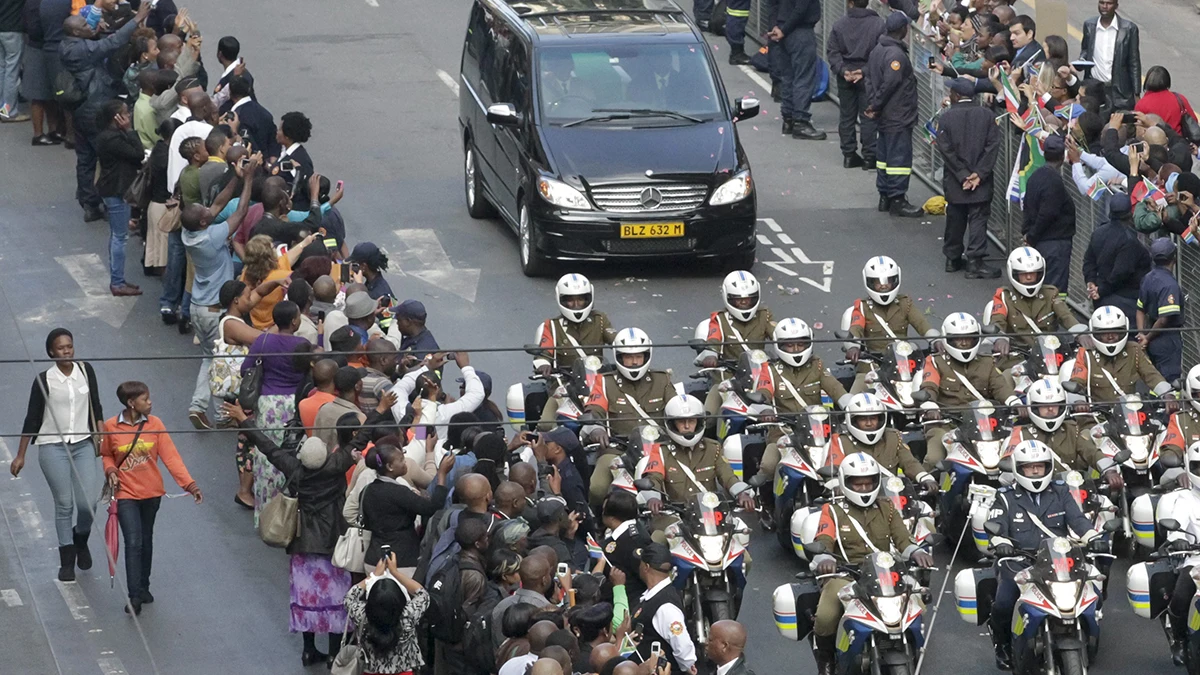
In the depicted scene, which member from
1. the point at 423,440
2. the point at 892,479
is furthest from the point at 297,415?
Answer: the point at 892,479

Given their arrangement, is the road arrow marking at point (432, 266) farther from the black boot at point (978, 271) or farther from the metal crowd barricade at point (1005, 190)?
the metal crowd barricade at point (1005, 190)

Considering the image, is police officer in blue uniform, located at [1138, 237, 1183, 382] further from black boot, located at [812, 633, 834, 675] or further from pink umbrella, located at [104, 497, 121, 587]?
pink umbrella, located at [104, 497, 121, 587]

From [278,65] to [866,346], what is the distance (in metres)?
12.7

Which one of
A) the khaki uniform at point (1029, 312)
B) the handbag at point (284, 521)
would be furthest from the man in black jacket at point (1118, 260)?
the handbag at point (284, 521)

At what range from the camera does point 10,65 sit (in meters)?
25.1

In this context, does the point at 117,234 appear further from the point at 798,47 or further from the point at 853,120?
the point at 798,47

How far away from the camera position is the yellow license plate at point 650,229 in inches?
818

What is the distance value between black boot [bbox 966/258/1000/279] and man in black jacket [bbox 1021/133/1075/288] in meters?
1.41

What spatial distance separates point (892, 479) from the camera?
15086mm

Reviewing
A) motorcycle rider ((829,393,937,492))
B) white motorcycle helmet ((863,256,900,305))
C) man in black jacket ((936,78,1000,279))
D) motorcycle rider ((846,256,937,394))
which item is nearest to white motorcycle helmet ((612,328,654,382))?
motorcycle rider ((829,393,937,492))

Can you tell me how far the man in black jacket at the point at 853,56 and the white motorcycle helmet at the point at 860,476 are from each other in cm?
925

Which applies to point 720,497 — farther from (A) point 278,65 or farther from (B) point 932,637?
(A) point 278,65

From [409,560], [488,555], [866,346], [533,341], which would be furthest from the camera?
[533,341]

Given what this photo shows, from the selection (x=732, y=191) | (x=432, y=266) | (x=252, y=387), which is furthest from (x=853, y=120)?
(x=252, y=387)
